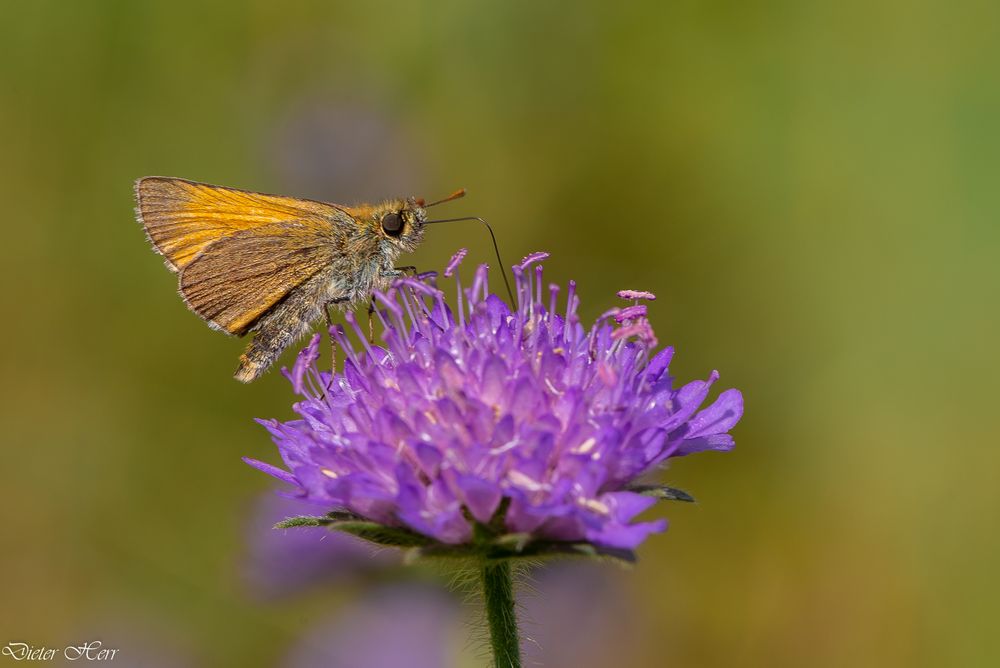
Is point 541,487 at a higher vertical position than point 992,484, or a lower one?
lower

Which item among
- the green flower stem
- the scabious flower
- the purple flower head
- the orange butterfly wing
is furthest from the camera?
the scabious flower

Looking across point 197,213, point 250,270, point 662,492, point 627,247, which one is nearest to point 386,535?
point 662,492

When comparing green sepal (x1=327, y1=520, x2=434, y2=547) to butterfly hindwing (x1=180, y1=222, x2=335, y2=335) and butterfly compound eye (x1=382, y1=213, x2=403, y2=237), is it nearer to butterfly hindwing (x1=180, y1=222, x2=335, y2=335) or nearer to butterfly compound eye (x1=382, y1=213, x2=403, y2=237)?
butterfly hindwing (x1=180, y1=222, x2=335, y2=335)

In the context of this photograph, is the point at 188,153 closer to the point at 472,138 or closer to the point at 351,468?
the point at 472,138

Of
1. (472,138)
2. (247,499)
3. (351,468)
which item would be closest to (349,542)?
(247,499)

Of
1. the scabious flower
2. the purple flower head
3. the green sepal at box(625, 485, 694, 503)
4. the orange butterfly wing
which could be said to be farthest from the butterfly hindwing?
the green sepal at box(625, 485, 694, 503)

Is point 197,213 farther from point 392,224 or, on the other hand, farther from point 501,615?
point 501,615

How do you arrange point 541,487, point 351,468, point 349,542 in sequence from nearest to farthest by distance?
point 541,487, point 351,468, point 349,542

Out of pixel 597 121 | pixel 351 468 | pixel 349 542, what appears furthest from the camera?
pixel 597 121
